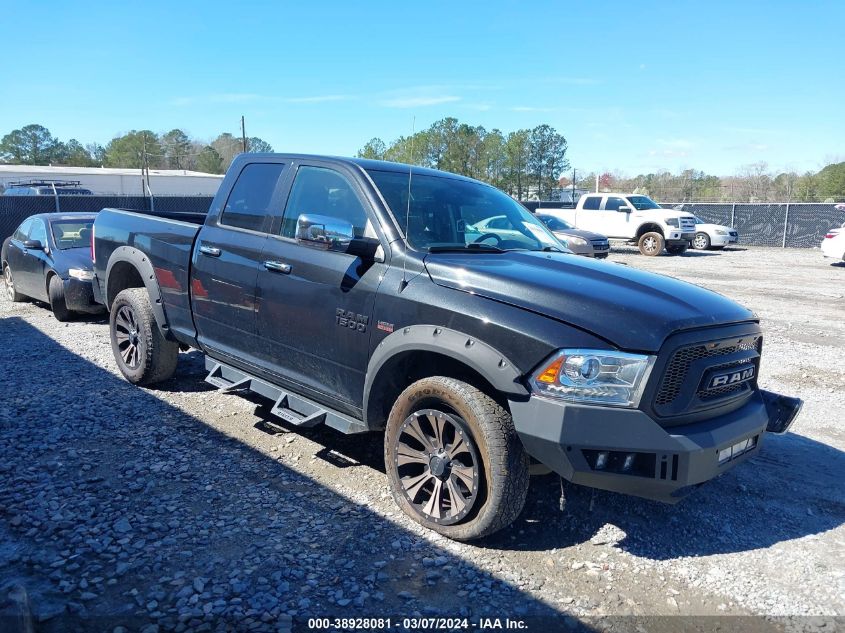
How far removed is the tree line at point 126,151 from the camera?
77.1 meters

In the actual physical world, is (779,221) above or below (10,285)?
above

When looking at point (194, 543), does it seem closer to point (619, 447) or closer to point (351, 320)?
point (351, 320)

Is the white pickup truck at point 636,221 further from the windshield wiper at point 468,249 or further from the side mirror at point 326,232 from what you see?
the side mirror at point 326,232

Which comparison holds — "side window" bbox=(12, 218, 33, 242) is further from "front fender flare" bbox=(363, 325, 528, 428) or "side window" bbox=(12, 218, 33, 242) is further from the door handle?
"front fender flare" bbox=(363, 325, 528, 428)

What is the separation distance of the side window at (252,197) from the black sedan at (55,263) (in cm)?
487

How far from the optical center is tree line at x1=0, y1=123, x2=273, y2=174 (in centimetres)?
7706

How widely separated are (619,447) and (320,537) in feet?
5.55

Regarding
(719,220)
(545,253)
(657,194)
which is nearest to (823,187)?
(657,194)

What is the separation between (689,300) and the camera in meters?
3.52

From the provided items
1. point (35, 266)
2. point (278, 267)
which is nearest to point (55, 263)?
point (35, 266)

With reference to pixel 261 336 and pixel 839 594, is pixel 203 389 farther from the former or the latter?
pixel 839 594

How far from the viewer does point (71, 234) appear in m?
10.0

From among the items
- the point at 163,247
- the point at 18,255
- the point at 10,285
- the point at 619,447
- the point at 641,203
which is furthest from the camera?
the point at 641,203

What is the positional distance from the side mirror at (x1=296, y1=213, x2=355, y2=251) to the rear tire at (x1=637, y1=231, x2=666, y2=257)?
2051cm
